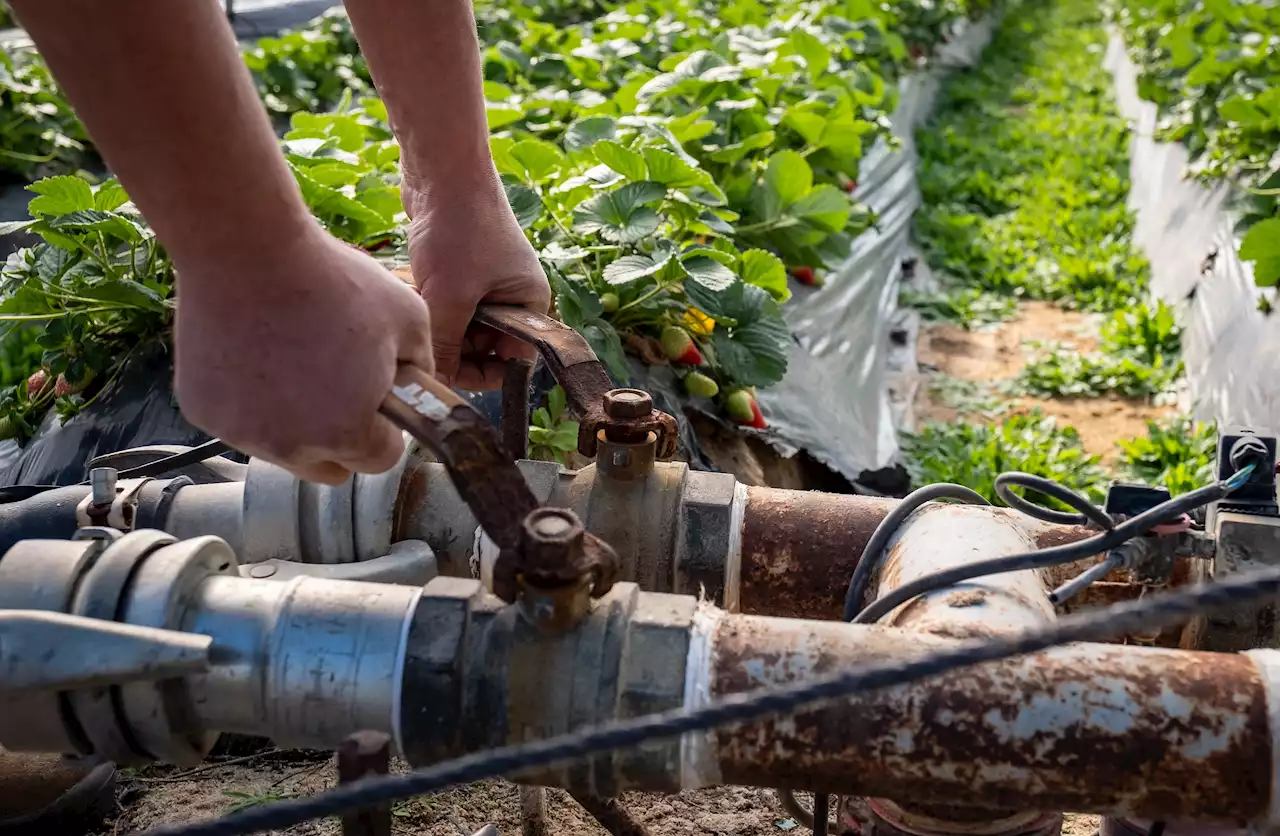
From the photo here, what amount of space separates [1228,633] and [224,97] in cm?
131

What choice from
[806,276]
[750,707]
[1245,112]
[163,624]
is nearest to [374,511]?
[163,624]

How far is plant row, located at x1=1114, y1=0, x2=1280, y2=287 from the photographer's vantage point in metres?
3.40

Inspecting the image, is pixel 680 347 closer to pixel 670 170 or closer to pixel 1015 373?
pixel 670 170

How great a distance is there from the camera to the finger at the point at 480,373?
1.68 metres

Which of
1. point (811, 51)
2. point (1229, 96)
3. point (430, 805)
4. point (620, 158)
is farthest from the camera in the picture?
point (1229, 96)

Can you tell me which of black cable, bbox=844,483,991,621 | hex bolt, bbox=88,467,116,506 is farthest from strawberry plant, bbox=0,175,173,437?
black cable, bbox=844,483,991,621

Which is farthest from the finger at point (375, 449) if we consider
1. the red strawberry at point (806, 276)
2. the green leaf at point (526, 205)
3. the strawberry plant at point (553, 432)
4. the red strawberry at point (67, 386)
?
the red strawberry at point (806, 276)

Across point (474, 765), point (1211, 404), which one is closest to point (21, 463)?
point (474, 765)

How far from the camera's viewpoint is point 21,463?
2.37 meters

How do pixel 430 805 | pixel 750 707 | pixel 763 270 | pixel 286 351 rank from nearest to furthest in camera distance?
1. pixel 750 707
2. pixel 286 351
3. pixel 430 805
4. pixel 763 270

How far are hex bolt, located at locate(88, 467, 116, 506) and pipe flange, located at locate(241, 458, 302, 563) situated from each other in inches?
6.5

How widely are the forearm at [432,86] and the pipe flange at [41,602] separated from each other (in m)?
0.68

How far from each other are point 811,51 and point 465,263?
9.39 ft

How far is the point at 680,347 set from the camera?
2578 millimetres
